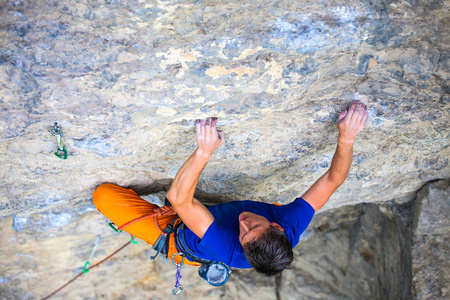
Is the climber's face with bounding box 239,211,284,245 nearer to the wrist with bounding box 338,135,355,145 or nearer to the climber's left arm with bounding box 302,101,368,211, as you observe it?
the climber's left arm with bounding box 302,101,368,211

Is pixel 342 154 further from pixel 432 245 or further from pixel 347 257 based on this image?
pixel 347 257

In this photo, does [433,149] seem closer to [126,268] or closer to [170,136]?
[170,136]

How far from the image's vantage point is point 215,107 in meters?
1.68

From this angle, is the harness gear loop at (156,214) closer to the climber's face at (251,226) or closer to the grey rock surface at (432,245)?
the climber's face at (251,226)

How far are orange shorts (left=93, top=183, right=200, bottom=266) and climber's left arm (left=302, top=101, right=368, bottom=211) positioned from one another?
3.21 feet

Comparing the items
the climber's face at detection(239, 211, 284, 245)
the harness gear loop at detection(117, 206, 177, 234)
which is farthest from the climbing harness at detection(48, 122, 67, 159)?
the climber's face at detection(239, 211, 284, 245)

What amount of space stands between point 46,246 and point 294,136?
217 centimetres

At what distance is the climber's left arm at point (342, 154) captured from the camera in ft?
5.68

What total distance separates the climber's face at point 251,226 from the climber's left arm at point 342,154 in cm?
41

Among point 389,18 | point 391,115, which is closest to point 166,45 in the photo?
point 389,18

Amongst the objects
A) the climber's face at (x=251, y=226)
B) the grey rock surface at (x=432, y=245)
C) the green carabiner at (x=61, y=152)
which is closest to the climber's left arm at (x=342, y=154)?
the climber's face at (x=251, y=226)

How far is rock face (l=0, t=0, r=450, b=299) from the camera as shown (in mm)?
1362

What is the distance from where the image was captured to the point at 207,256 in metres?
2.01

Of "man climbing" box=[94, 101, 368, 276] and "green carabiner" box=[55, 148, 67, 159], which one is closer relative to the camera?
"man climbing" box=[94, 101, 368, 276]
